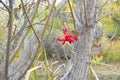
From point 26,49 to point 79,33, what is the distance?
231mm

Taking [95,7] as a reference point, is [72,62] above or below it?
below

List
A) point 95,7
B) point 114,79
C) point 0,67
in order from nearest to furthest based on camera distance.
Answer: point 0,67 < point 95,7 < point 114,79

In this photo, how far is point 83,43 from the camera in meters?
0.89

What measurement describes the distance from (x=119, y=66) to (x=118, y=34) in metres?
0.57

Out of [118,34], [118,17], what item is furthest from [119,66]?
[118,17]

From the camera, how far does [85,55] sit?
35.4 inches

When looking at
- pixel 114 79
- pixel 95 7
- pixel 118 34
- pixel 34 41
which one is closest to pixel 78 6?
pixel 95 7

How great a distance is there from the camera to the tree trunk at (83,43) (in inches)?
33.4

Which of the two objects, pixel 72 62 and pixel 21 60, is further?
pixel 72 62

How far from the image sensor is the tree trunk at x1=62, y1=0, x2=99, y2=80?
2.78ft

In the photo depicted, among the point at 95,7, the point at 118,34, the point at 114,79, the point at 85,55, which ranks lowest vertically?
the point at 114,79

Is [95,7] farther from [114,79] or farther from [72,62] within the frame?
[114,79]

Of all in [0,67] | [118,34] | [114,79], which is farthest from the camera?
[118,34]

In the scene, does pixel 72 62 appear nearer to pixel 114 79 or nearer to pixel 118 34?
pixel 114 79
